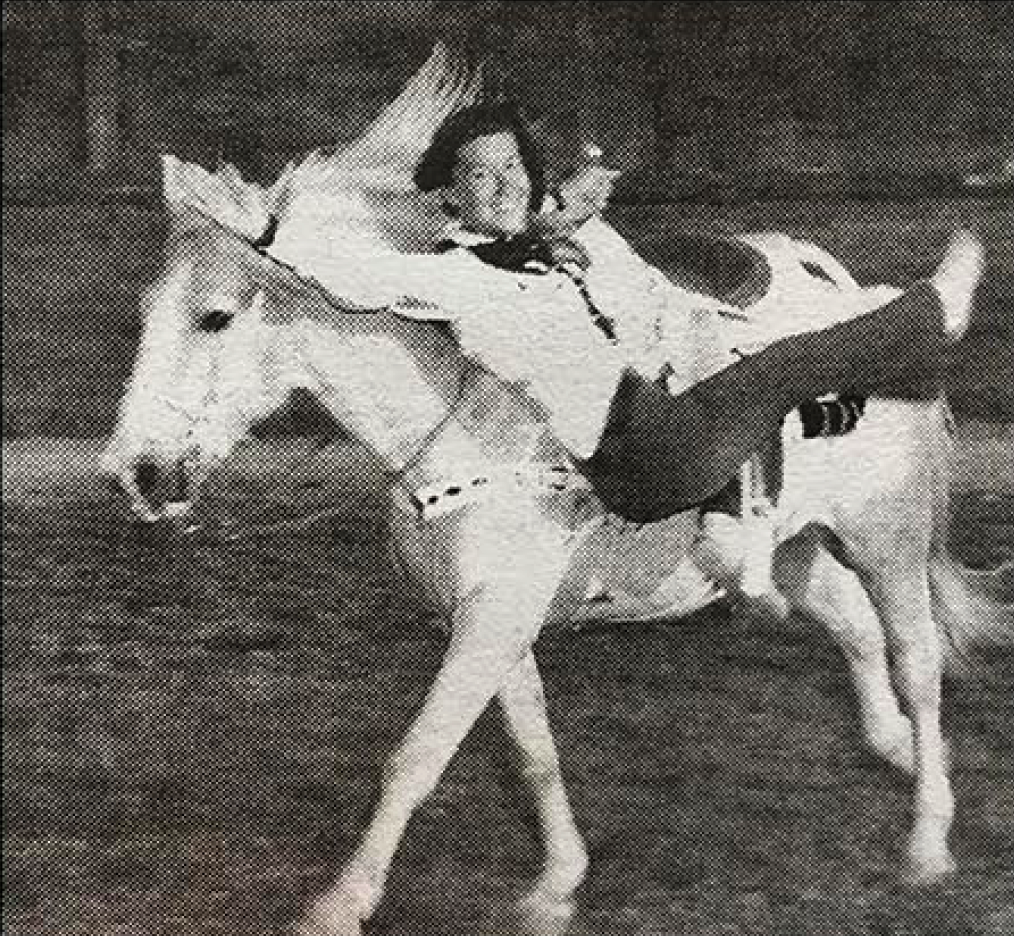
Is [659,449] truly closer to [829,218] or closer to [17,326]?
[829,218]

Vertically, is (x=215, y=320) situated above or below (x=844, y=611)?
above

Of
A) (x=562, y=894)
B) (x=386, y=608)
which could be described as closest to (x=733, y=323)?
(x=386, y=608)

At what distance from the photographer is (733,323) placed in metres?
1.54

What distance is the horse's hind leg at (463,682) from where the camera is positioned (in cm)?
151

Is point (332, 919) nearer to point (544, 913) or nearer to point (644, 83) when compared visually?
point (544, 913)

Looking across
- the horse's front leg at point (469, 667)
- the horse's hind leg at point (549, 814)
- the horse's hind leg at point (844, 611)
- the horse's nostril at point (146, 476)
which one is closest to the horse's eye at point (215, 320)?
the horse's nostril at point (146, 476)

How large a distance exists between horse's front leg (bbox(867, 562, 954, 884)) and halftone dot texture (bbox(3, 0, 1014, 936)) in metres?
0.02

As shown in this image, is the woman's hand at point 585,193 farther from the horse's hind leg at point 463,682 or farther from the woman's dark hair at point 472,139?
the horse's hind leg at point 463,682

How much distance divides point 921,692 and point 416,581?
457mm

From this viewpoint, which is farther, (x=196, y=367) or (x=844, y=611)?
(x=844, y=611)

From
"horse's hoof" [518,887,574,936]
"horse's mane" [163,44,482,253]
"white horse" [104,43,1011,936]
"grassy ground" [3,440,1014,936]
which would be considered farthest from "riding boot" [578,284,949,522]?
"horse's hoof" [518,887,574,936]

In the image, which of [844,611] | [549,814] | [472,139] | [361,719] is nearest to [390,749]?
[361,719]

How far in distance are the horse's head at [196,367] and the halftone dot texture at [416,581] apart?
0.03 metres

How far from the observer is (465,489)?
151cm
